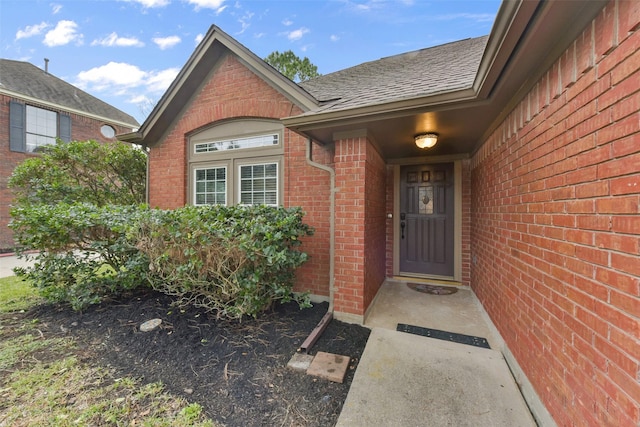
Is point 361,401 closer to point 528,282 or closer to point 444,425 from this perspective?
point 444,425

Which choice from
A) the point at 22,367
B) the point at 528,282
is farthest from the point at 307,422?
the point at 22,367

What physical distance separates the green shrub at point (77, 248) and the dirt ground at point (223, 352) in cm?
31

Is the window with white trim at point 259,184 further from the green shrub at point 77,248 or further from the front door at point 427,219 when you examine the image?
the front door at point 427,219

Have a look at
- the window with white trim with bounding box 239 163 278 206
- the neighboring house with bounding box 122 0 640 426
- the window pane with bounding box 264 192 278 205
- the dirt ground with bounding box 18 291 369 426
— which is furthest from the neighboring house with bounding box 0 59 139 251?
the window pane with bounding box 264 192 278 205

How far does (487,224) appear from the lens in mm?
3279

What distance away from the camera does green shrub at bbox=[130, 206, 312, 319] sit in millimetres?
2779

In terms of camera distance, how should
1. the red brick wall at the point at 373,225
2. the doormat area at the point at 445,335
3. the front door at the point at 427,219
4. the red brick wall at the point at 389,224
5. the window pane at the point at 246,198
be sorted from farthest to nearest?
1. the red brick wall at the point at 389,224
2. the front door at the point at 427,219
3. the window pane at the point at 246,198
4. the red brick wall at the point at 373,225
5. the doormat area at the point at 445,335

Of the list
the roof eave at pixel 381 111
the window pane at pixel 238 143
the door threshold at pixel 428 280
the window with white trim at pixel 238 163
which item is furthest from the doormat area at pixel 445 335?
the window pane at pixel 238 143

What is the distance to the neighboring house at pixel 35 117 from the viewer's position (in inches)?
370

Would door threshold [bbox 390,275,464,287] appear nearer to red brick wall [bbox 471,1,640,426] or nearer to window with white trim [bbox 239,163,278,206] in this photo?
red brick wall [bbox 471,1,640,426]

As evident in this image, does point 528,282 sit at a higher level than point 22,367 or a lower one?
higher

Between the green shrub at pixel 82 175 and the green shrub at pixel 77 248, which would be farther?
the green shrub at pixel 82 175

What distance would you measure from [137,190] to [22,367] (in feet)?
17.5

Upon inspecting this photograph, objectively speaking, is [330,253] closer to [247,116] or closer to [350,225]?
[350,225]
